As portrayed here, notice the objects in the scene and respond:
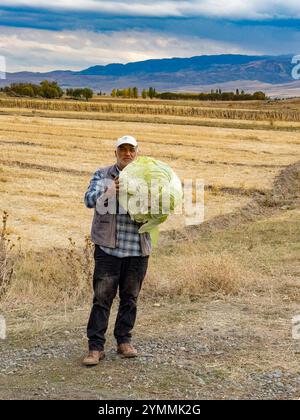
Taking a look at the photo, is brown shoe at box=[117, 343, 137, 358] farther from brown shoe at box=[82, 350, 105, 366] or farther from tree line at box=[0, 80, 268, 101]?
tree line at box=[0, 80, 268, 101]

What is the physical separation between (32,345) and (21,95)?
396 ft

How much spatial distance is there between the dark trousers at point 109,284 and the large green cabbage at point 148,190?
0.35 m

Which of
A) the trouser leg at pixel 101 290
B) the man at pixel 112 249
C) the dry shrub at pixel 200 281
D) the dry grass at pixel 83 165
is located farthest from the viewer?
the dry grass at pixel 83 165

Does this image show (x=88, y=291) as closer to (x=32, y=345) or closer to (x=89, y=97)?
(x=32, y=345)

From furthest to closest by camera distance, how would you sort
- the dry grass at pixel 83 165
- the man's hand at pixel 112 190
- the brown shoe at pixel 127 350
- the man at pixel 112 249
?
the dry grass at pixel 83 165 → the brown shoe at pixel 127 350 → the man at pixel 112 249 → the man's hand at pixel 112 190

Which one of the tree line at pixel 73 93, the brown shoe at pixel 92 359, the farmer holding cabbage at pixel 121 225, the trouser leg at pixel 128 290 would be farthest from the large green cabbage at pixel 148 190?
the tree line at pixel 73 93

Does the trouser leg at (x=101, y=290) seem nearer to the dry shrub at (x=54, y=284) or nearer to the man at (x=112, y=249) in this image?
the man at (x=112, y=249)

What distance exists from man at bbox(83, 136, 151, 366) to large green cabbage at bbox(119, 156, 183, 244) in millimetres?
87

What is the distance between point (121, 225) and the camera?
6781 millimetres

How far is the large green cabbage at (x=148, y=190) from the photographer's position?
665cm

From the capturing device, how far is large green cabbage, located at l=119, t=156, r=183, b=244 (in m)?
6.65

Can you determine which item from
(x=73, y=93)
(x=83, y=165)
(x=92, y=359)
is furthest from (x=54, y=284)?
(x=73, y=93)

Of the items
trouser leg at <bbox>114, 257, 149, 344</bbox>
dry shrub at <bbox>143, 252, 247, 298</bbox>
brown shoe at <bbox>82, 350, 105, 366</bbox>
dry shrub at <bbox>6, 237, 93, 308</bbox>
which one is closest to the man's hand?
trouser leg at <bbox>114, 257, 149, 344</bbox>

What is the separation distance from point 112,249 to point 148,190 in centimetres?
65
